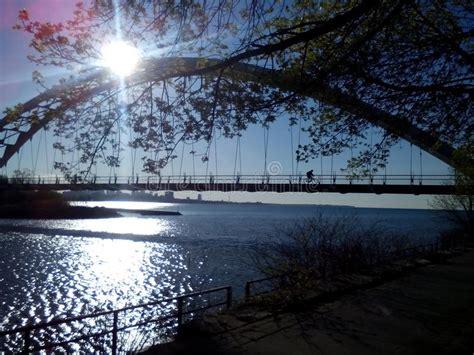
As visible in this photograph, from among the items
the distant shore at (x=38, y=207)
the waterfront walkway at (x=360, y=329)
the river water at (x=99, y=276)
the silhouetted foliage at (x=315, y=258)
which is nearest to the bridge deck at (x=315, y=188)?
the river water at (x=99, y=276)

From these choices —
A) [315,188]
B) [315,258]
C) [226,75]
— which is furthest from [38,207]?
[226,75]

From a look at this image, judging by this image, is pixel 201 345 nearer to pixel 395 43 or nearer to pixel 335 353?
pixel 335 353

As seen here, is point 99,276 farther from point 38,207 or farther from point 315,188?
point 38,207

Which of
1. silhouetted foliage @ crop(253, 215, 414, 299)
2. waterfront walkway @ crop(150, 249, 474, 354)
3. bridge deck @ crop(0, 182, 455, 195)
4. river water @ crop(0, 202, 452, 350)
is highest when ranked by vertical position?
bridge deck @ crop(0, 182, 455, 195)

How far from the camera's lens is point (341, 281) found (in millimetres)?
13367

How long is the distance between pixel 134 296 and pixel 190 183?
3593 cm

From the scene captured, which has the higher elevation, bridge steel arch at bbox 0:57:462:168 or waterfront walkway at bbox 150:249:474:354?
bridge steel arch at bbox 0:57:462:168

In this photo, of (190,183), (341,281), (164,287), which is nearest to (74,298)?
(164,287)

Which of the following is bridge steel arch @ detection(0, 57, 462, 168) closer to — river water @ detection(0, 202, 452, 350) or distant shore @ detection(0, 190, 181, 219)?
river water @ detection(0, 202, 452, 350)

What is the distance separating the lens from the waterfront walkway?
7840 millimetres

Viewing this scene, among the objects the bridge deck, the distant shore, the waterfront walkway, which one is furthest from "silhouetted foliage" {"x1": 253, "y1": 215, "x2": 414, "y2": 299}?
the distant shore

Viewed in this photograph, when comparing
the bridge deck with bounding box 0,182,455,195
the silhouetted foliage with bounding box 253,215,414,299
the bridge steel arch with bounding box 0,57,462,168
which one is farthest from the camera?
the bridge deck with bounding box 0,182,455,195

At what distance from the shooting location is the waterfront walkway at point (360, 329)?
7.84 metres

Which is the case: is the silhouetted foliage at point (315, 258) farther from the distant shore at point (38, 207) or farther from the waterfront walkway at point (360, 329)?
the distant shore at point (38, 207)
